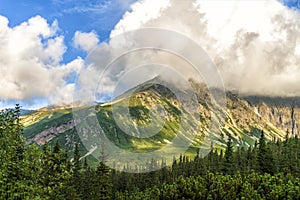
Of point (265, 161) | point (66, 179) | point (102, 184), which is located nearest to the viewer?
point (66, 179)

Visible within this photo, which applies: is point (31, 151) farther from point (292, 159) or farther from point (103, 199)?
point (292, 159)

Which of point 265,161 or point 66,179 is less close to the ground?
point 265,161

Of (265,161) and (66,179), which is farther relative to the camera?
(265,161)

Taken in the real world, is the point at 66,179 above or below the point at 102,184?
above

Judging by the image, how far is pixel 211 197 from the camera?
55.1 metres

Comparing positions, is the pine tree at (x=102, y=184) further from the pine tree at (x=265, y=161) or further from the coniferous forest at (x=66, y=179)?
the pine tree at (x=265, y=161)

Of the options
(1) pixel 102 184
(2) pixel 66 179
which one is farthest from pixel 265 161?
(2) pixel 66 179

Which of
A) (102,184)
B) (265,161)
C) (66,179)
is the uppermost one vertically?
(265,161)

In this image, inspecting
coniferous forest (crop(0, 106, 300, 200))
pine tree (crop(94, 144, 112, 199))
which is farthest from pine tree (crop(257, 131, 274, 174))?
pine tree (crop(94, 144, 112, 199))

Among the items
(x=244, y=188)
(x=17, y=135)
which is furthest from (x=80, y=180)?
(x=17, y=135)

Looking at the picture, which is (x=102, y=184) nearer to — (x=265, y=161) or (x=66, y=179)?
(x=66, y=179)

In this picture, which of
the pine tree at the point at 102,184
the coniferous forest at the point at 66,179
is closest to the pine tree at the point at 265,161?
the coniferous forest at the point at 66,179

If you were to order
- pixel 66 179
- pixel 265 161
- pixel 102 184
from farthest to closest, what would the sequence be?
pixel 102 184 < pixel 265 161 < pixel 66 179

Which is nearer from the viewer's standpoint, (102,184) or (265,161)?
(265,161)
